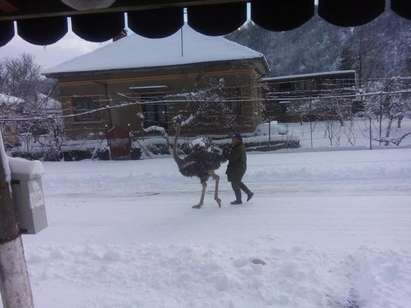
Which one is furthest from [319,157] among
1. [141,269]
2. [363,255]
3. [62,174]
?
[141,269]

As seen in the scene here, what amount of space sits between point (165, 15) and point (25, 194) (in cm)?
207

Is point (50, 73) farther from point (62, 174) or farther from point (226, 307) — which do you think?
point (226, 307)

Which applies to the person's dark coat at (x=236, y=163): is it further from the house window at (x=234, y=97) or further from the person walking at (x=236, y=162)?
the house window at (x=234, y=97)

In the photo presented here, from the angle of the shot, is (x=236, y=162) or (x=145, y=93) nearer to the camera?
(x=236, y=162)

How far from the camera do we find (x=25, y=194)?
3082mm

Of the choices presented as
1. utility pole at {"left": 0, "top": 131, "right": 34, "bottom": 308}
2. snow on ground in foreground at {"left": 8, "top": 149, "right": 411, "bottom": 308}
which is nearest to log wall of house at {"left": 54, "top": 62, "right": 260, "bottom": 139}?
snow on ground in foreground at {"left": 8, "top": 149, "right": 411, "bottom": 308}

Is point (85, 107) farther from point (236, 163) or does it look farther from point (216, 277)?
point (216, 277)

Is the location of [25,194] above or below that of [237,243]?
above

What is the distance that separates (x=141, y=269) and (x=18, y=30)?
3.25m

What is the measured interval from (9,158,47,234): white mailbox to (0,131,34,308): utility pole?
0.22ft

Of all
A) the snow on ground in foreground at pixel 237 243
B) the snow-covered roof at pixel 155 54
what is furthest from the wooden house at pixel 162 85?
the snow on ground in foreground at pixel 237 243

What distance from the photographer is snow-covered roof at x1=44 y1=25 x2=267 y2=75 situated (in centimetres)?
2309

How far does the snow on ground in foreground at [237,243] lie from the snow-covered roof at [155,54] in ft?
33.8

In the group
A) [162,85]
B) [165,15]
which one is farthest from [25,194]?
[162,85]
